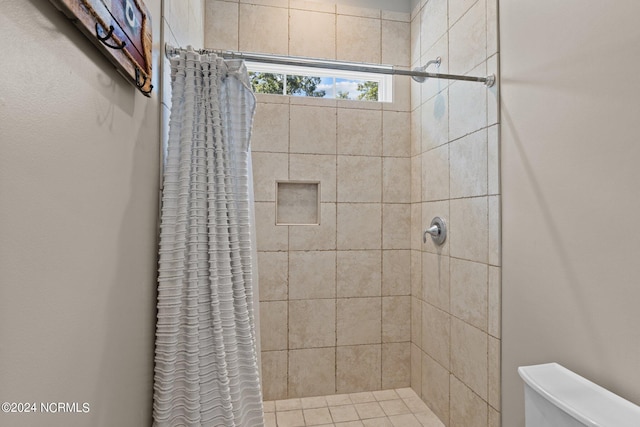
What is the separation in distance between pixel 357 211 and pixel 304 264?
1.73ft

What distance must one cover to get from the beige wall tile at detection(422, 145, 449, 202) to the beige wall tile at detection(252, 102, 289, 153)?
944mm

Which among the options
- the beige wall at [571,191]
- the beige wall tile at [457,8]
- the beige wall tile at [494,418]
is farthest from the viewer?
the beige wall tile at [457,8]

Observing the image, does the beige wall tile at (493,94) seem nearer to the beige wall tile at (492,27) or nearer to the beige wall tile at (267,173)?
the beige wall tile at (492,27)

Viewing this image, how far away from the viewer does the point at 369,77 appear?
8.11 ft

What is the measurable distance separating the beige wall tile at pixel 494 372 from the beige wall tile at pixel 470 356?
0.04 meters

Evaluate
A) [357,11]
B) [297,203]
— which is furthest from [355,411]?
[357,11]

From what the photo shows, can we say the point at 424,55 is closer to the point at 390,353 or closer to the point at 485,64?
the point at 485,64

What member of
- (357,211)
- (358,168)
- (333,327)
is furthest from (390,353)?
(358,168)

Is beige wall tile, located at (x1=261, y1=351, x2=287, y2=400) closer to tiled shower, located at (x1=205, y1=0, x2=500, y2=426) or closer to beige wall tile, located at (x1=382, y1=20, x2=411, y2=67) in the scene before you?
tiled shower, located at (x1=205, y1=0, x2=500, y2=426)

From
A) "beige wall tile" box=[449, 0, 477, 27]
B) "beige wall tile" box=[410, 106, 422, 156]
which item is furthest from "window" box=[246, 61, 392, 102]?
"beige wall tile" box=[449, 0, 477, 27]

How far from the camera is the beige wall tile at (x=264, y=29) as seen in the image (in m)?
2.22

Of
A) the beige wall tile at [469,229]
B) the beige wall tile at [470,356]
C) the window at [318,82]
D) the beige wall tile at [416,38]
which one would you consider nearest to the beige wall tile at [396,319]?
the beige wall tile at [470,356]

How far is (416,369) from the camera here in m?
2.27

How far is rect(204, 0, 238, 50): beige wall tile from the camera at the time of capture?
7.13ft
